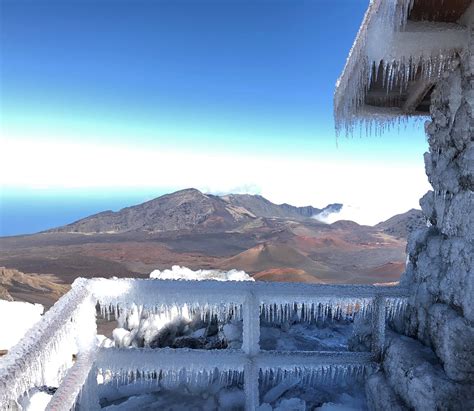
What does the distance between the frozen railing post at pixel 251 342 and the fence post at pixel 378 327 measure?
1114mm

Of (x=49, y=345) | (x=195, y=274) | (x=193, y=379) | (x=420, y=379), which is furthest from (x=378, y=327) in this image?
(x=195, y=274)

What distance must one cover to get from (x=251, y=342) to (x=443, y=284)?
170 centimetres

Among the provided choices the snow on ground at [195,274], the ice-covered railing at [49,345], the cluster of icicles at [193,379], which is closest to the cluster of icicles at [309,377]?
the cluster of icicles at [193,379]

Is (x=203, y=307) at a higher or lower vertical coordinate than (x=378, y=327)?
higher

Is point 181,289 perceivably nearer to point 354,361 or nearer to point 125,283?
point 125,283

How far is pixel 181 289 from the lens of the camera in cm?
341

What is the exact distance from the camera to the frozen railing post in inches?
138

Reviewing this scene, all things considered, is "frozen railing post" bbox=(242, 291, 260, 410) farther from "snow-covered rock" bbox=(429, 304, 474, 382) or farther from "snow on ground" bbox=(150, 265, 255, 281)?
"snow on ground" bbox=(150, 265, 255, 281)

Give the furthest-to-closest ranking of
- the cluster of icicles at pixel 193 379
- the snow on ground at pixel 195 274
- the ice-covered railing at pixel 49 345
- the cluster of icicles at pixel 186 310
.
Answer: the snow on ground at pixel 195 274 → the cluster of icicles at pixel 193 379 → the cluster of icicles at pixel 186 310 → the ice-covered railing at pixel 49 345

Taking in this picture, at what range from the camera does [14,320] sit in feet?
24.1

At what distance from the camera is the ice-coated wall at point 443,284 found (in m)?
3.15

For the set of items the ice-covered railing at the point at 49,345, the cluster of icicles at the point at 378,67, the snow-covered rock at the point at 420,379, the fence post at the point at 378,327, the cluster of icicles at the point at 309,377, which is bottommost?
the cluster of icicles at the point at 309,377

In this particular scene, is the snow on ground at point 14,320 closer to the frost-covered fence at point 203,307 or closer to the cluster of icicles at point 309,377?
the frost-covered fence at point 203,307

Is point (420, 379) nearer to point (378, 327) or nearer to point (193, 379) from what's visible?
point (378, 327)
